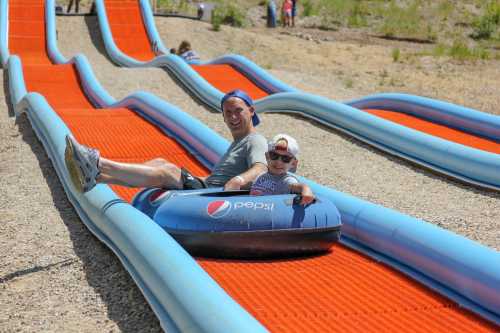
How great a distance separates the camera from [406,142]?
7055 millimetres

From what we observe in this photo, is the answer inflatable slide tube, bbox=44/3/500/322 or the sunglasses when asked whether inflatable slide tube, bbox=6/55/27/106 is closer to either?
inflatable slide tube, bbox=44/3/500/322

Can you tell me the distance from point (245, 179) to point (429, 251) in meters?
1.15

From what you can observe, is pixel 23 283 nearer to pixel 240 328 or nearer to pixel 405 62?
pixel 240 328

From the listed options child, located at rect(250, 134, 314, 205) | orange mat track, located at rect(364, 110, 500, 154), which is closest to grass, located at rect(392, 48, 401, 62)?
orange mat track, located at rect(364, 110, 500, 154)

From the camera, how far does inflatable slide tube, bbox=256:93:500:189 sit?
618 cm

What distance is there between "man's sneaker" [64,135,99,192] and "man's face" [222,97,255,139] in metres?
0.86

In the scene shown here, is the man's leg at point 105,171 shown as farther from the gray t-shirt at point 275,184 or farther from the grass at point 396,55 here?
the grass at point 396,55

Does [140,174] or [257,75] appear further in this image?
[257,75]

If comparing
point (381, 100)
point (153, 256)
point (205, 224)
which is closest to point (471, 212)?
point (205, 224)

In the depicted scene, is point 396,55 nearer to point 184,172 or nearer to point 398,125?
point 398,125

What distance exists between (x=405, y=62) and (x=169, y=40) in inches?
213

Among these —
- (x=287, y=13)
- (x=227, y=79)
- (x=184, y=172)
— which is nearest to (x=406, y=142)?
(x=184, y=172)

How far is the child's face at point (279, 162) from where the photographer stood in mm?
4148

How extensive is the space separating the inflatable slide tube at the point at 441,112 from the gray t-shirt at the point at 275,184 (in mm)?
4292
